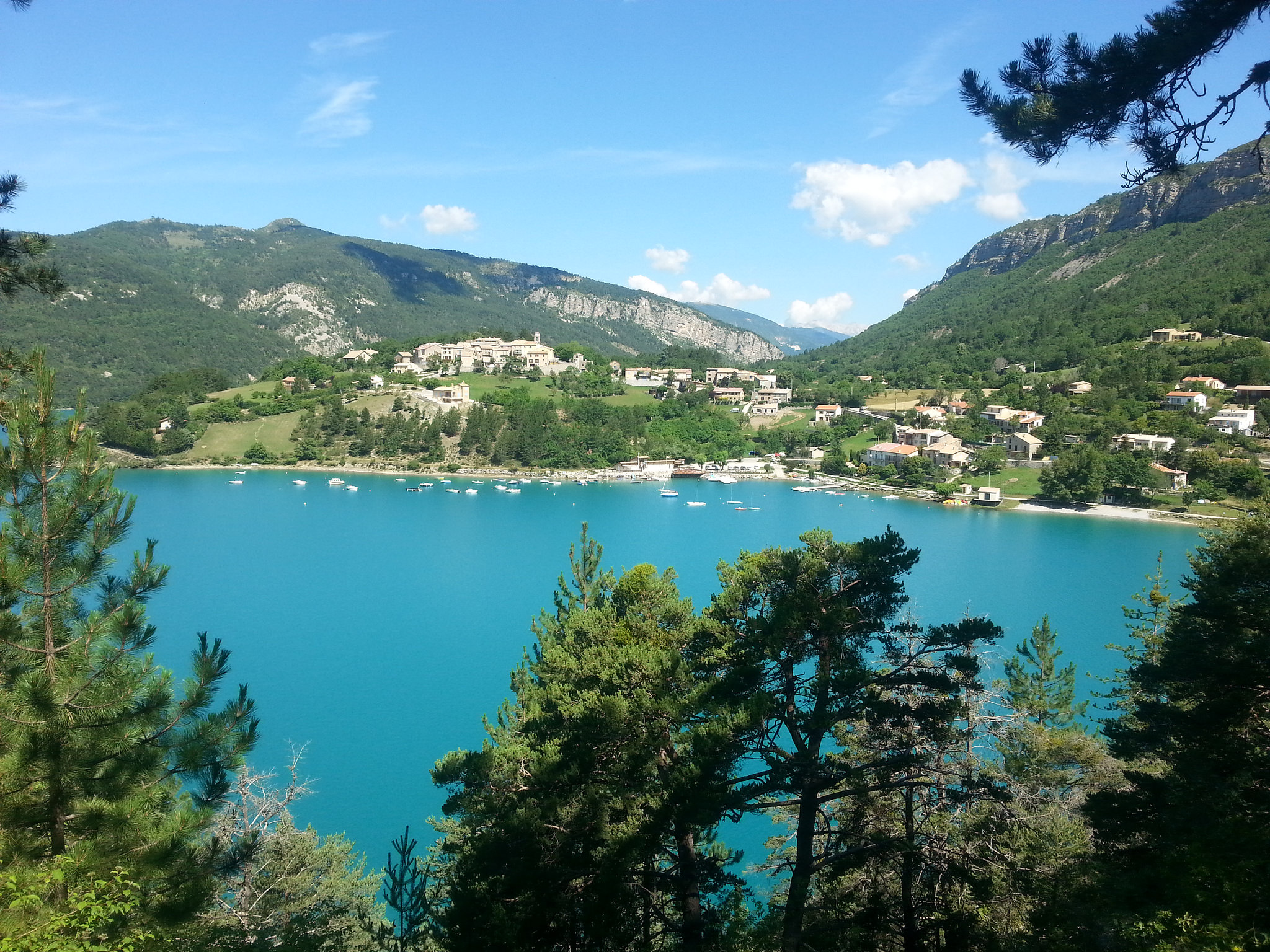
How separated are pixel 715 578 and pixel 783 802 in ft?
61.0

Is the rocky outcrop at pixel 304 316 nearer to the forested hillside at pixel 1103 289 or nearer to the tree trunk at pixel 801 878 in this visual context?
the forested hillside at pixel 1103 289

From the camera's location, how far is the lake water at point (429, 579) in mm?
13852

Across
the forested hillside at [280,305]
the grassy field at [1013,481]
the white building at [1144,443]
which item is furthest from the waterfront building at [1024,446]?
the forested hillside at [280,305]

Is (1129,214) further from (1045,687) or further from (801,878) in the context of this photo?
(801,878)

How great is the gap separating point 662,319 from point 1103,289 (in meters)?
101

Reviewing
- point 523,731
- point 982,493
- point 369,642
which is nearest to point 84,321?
point 369,642

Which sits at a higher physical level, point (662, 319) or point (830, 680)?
point (662, 319)

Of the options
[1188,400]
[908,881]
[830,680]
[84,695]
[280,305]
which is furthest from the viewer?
[280,305]

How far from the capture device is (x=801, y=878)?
4.98m

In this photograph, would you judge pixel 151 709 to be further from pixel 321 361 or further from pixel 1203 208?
pixel 1203 208

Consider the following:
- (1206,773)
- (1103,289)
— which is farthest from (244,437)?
(1103,289)

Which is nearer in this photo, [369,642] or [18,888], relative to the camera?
[18,888]

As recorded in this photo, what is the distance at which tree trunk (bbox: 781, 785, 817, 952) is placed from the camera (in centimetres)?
491

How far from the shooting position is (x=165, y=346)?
80.5 m
